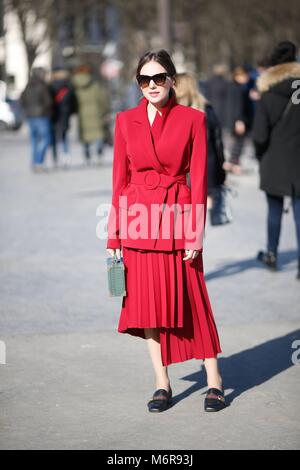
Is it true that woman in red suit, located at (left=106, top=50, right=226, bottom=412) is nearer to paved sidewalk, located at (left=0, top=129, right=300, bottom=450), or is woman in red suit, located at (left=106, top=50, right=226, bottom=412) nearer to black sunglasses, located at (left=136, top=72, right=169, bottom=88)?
black sunglasses, located at (left=136, top=72, right=169, bottom=88)

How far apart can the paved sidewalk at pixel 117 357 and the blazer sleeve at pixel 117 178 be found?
86cm

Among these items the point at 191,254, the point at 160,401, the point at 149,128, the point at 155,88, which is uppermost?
the point at 155,88

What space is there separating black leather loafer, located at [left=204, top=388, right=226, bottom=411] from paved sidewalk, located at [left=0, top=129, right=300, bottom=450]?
0.14ft

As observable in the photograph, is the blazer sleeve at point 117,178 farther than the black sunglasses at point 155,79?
Yes

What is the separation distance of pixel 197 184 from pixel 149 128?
13.6 inches

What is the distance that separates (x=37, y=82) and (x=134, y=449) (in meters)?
15.7

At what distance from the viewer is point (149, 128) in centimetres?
516

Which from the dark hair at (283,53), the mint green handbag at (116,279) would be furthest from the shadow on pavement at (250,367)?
the dark hair at (283,53)

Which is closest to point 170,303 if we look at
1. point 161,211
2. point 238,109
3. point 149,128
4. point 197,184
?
point 161,211

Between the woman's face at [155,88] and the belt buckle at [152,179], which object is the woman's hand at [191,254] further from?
the woman's face at [155,88]

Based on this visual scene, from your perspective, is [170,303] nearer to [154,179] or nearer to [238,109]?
[154,179]

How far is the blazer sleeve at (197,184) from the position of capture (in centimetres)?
515

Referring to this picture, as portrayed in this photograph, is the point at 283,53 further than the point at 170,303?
Yes

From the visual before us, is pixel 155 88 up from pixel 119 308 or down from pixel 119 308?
up
